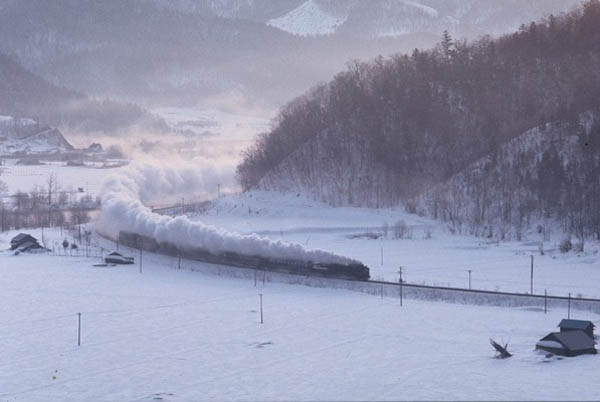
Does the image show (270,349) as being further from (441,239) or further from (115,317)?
(441,239)

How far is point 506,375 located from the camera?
1185 inches

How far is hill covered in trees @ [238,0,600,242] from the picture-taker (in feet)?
252

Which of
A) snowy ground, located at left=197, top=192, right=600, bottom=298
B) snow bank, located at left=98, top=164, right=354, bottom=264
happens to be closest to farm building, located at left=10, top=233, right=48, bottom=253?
snow bank, located at left=98, top=164, right=354, bottom=264

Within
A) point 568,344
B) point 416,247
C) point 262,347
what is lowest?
point 262,347

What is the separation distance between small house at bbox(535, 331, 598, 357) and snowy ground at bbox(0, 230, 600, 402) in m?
0.43

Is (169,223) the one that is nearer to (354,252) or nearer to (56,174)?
(354,252)

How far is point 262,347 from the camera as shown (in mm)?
35781

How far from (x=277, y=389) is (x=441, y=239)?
39.8 metres

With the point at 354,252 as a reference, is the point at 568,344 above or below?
below

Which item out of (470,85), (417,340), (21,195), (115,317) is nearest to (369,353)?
(417,340)

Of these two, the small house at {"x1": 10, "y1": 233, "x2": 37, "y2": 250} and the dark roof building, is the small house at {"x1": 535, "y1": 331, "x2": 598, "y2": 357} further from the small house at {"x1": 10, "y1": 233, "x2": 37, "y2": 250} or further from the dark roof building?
the small house at {"x1": 10, "y1": 233, "x2": 37, "y2": 250}

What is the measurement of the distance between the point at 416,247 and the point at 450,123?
28277 millimetres

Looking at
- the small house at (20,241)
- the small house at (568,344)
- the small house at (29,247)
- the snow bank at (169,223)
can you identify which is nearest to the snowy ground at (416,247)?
the snow bank at (169,223)

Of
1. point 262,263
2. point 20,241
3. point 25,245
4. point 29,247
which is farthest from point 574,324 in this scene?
point 20,241
